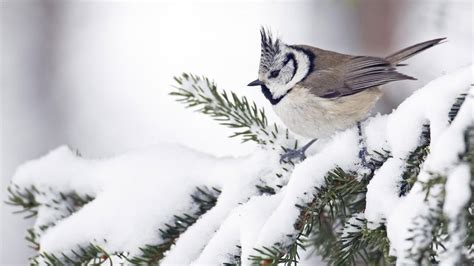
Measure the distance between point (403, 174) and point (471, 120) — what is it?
0.34m

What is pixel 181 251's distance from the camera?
2.04m

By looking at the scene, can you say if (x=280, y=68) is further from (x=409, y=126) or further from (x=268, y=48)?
(x=409, y=126)

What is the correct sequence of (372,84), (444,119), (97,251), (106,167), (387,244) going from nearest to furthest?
(444,119) → (387,244) → (97,251) → (106,167) → (372,84)

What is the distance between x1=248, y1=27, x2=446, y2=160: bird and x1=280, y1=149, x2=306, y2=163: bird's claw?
0.66 metres

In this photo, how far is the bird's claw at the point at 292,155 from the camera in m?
2.18

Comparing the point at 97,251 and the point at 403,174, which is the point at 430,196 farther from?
the point at 97,251

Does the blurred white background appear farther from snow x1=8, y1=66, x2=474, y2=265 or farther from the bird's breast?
snow x1=8, y1=66, x2=474, y2=265

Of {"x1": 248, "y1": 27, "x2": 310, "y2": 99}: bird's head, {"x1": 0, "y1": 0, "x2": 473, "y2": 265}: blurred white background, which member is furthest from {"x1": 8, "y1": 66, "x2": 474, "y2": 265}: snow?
{"x1": 0, "y1": 0, "x2": 473, "y2": 265}: blurred white background

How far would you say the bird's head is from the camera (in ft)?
10.4

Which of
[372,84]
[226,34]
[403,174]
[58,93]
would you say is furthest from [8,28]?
[403,174]

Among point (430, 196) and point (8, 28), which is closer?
point (430, 196)

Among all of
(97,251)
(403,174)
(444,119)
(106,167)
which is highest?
(444,119)

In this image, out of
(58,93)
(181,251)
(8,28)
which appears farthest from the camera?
(8,28)

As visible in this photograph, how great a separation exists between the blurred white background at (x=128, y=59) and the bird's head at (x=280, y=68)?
3704 millimetres
